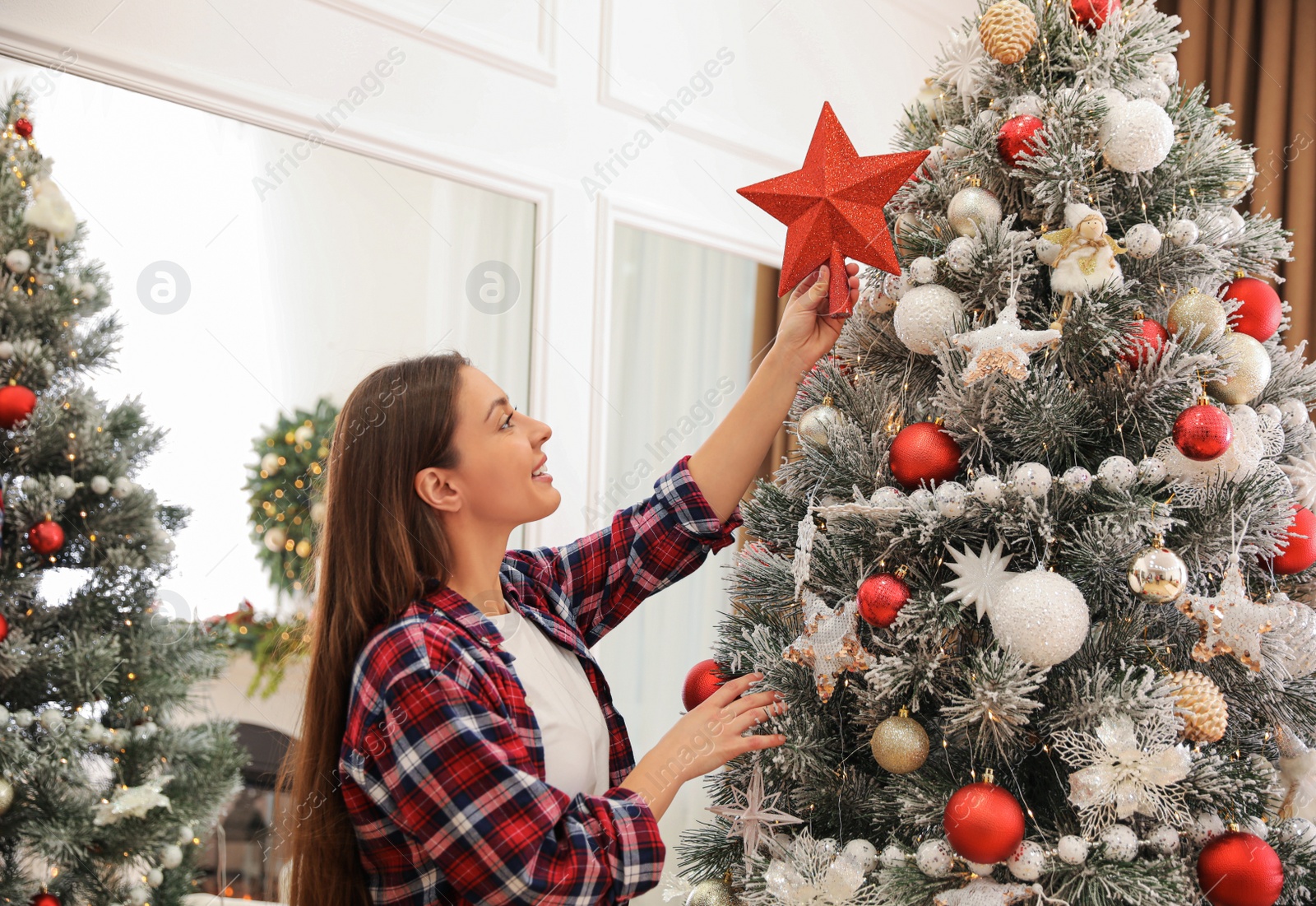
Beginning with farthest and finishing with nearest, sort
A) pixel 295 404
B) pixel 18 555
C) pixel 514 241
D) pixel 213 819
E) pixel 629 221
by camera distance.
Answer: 1. pixel 629 221
2. pixel 514 241
3. pixel 295 404
4. pixel 213 819
5. pixel 18 555

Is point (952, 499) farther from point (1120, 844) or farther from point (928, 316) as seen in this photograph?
point (1120, 844)

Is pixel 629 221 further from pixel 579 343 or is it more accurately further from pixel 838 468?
pixel 838 468

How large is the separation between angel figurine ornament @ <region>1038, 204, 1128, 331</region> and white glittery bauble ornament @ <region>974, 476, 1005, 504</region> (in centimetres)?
18

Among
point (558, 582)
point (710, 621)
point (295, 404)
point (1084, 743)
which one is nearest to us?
point (1084, 743)

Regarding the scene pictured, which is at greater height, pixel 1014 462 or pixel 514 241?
pixel 514 241

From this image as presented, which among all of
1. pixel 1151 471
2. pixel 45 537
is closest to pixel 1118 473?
pixel 1151 471

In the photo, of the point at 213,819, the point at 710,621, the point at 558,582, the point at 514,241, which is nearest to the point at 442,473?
the point at 558,582

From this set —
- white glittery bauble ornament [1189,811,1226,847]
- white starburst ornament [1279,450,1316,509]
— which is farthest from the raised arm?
white glittery bauble ornament [1189,811,1226,847]

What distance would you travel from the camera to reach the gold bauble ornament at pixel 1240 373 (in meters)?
1.04

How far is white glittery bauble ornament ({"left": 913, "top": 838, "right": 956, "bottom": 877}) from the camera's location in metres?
0.96

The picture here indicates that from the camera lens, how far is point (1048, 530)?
38.3 inches

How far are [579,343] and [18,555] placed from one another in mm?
1330

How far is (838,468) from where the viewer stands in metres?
1.14

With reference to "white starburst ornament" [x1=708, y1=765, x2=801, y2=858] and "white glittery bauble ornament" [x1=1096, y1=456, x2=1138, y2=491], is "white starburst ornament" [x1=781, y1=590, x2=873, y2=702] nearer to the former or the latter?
"white starburst ornament" [x1=708, y1=765, x2=801, y2=858]
